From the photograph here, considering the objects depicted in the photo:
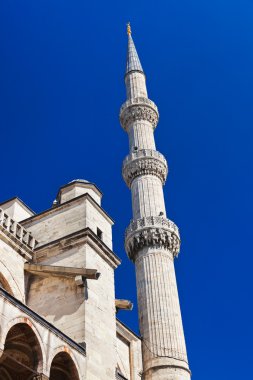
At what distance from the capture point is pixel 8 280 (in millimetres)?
10500

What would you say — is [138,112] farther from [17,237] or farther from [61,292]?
[61,292]

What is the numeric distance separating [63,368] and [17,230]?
3.68 metres

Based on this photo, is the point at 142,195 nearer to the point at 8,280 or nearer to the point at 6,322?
the point at 8,280

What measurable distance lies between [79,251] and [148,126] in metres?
12.8

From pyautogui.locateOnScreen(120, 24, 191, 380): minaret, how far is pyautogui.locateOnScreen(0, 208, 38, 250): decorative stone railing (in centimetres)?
588

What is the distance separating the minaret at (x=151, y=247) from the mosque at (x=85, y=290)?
3 centimetres

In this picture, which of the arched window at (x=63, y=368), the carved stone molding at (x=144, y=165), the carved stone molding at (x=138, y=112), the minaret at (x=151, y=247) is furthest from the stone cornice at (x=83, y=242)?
the carved stone molding at (x=138, y=112)

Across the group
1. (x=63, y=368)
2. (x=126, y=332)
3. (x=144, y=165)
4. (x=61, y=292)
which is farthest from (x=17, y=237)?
(x=144, y=165)

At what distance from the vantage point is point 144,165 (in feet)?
66.9

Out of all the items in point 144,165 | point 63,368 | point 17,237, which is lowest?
point 63,368

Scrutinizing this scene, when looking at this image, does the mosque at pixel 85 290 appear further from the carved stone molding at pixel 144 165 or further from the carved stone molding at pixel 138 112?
the carved stone molding at pixel 138 112

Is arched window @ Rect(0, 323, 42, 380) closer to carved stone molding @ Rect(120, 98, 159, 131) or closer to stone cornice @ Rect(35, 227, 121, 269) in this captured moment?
stone cornice @ Rect(35, 227, 121, 269)

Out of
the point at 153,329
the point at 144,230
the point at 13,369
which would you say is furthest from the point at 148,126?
the point at 13,369

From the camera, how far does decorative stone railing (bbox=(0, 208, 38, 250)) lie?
36.3 feet
